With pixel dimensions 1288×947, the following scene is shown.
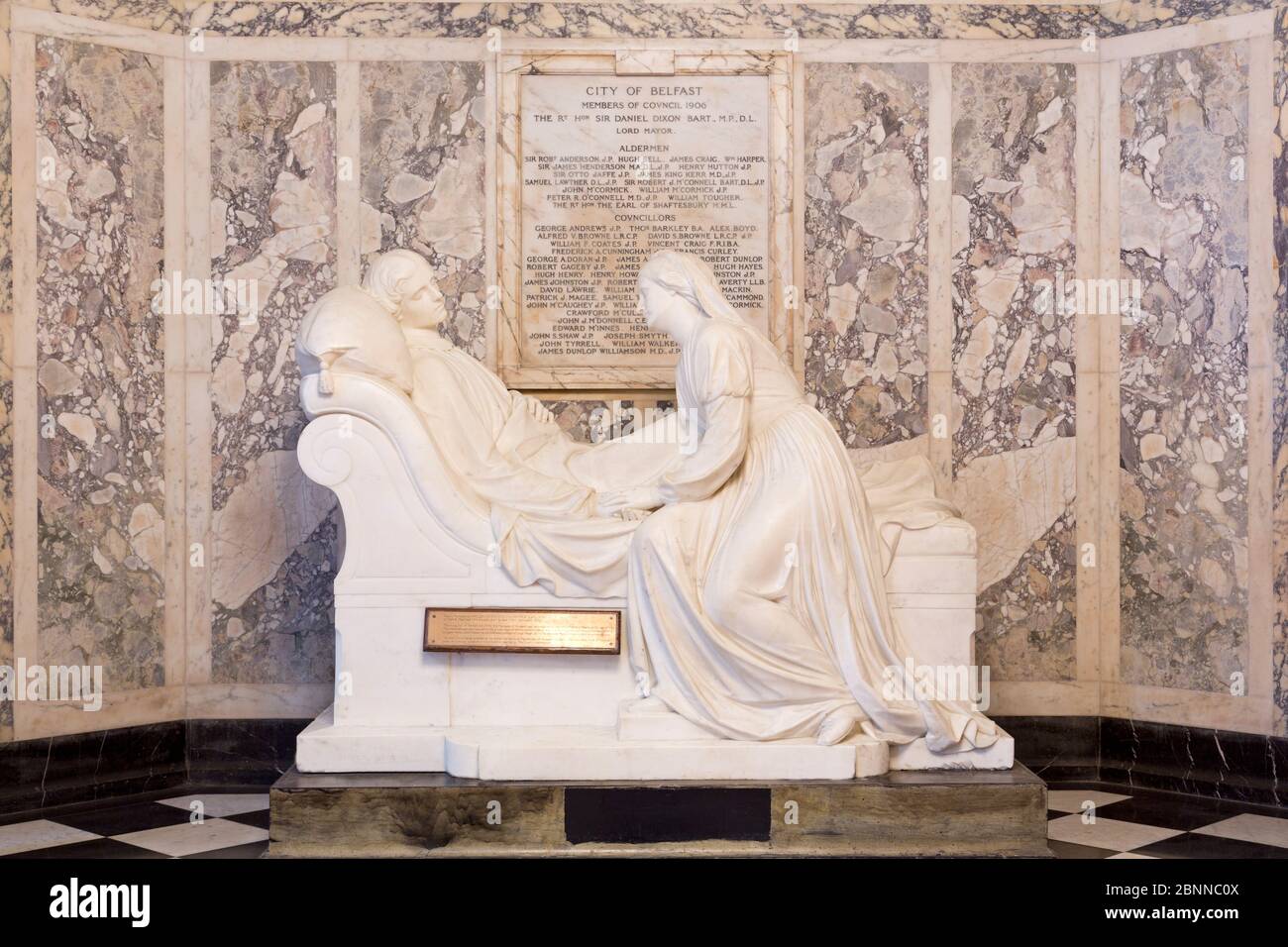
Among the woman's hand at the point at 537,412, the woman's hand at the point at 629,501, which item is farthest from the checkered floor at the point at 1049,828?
the woman's hand at the point at 537,412

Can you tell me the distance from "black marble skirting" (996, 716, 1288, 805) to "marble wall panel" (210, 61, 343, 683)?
324cm

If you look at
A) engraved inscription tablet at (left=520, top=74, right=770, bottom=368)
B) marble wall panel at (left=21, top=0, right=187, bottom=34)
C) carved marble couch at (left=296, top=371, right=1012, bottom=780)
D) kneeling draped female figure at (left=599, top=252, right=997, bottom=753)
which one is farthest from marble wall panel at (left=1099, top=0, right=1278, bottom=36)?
marble wall panel at (left=21, top=0, right=187, bottom=34)

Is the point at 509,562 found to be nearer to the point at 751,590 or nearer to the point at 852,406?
the point at 751,590

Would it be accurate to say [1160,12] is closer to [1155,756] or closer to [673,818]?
[1155,756]

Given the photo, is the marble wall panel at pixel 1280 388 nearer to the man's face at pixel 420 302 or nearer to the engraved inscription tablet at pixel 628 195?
the engraved inscription tablet at pixel 628 195

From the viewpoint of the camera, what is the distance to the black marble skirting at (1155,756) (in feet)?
18.1

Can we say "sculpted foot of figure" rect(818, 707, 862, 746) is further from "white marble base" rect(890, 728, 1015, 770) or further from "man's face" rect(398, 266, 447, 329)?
"man's face" rect(398, 266, 447, 329)

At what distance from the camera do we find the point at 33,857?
4.46 meters

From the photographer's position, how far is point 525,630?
451 centimetres

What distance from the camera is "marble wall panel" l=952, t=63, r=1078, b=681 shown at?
609cm

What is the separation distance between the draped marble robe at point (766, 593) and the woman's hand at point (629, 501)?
0.11 meters

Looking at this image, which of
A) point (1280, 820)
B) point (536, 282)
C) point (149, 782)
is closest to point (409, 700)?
point (149, 782)

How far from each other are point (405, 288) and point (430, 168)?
1.27 metres

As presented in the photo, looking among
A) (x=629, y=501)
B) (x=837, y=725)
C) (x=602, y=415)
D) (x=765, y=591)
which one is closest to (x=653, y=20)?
(x=602, y=415)
